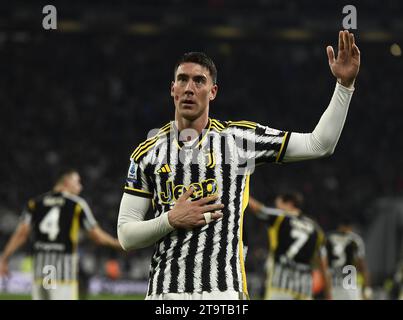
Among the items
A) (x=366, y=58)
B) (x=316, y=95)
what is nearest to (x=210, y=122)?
(x=316, y=95)

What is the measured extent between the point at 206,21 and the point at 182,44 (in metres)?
2.46

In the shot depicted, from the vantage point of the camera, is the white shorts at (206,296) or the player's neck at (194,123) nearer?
the white shorts at (206,296)

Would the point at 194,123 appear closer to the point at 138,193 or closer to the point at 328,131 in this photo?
the point at 138,193

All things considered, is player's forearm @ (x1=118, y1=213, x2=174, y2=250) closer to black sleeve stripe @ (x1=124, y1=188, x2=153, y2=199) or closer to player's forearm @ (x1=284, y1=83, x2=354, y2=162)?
black sleeve stripe @ (x1=124, y1=188, x2=153, y2=199)

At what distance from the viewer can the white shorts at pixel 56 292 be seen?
9.84 meters

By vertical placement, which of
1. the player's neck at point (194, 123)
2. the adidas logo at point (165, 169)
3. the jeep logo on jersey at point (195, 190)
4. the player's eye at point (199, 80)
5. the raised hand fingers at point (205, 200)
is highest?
the player's eye at point (199, 80)

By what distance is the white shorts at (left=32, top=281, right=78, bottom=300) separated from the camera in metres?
9.84

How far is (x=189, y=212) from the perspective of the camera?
414cm

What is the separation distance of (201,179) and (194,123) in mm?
326

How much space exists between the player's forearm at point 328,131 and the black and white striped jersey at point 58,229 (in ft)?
19.3

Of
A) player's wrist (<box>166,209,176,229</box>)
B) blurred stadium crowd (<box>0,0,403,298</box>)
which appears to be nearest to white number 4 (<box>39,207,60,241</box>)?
player's wrist (<box>166,209,176,229</box>)

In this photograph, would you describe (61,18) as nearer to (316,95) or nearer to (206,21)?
(206,21)

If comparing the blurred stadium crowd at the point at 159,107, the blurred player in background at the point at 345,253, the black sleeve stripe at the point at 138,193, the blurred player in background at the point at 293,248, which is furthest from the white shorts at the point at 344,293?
the black sleeve stripe at the point at 138,193

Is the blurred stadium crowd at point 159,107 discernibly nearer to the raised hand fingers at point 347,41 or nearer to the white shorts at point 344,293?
the white shorts at point 344,293
